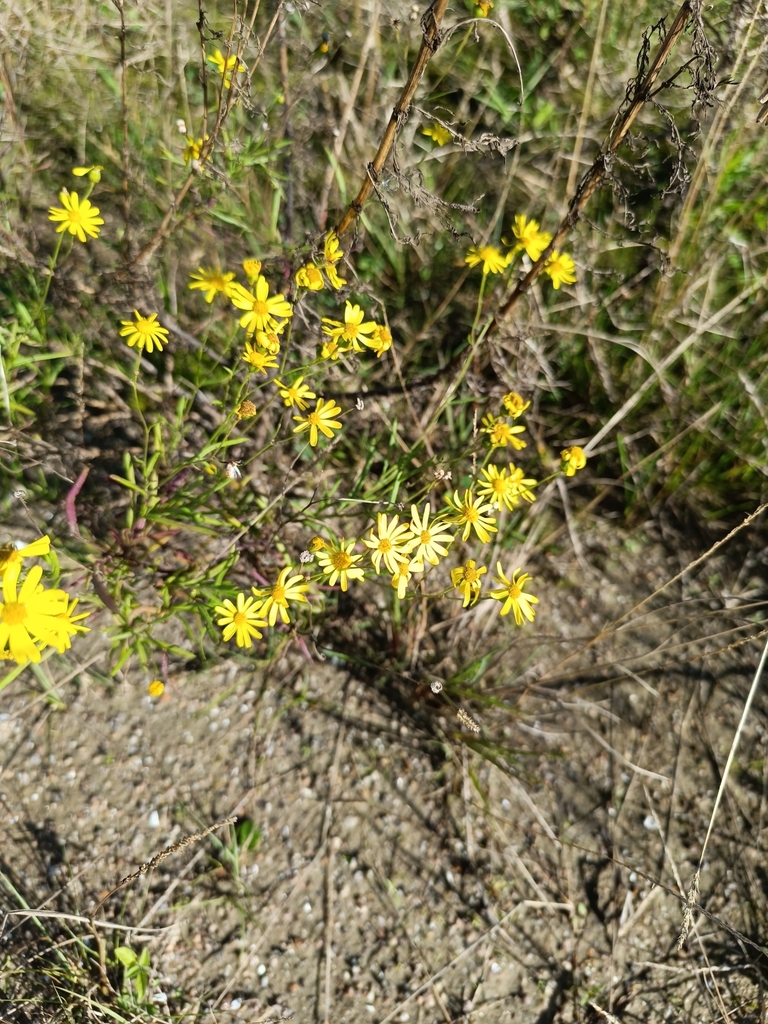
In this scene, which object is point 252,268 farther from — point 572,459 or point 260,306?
point 572,459

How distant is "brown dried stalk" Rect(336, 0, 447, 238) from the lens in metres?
1.19

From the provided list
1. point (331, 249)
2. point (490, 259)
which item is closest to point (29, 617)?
point (331, 249)

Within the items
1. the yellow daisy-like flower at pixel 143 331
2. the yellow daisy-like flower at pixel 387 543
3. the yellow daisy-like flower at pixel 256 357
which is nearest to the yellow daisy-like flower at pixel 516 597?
the yellow daisy-like flower at pixel 387 543

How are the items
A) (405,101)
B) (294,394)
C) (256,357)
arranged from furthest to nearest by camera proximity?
(294,394), (256,357), (405,101)

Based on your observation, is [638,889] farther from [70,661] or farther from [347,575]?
[70,661]

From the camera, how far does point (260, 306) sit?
4.88 ft

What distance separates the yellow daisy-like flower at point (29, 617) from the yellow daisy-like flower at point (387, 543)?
1.72ft

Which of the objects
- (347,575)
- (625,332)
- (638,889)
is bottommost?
(638,889)

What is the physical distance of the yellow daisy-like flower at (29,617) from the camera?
115cm

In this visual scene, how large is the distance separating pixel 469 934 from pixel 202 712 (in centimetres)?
84

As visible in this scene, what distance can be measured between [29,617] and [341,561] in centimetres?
55

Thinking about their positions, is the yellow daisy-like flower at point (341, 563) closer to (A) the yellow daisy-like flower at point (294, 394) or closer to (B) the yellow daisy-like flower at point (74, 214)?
(A) the yellow daisy-like flower at point (294, 394)

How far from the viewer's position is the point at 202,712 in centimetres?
184

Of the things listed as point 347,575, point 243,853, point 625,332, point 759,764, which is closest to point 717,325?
point 625,332
